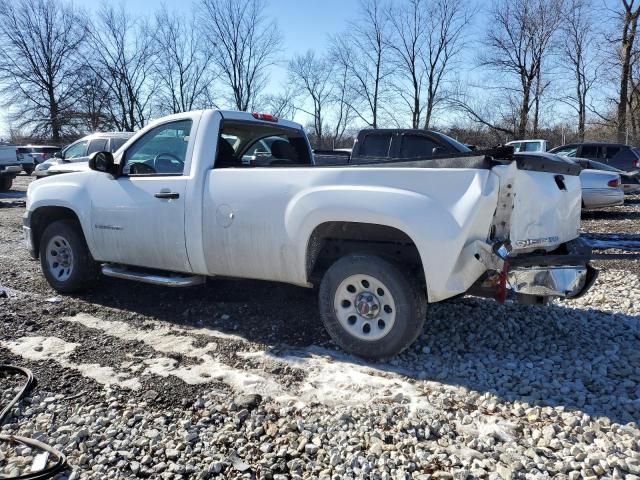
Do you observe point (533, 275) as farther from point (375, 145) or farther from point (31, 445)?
point (375, 145)

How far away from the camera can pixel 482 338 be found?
4.26 metres

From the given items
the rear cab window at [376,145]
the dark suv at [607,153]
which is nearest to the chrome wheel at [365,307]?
the rear cab window at [376,145]

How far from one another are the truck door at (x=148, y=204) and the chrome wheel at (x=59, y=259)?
25.2 inches

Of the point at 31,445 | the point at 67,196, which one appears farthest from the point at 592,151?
the point at 31,445

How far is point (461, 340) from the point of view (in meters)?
4.23

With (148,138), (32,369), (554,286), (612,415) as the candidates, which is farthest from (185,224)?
(612,415)

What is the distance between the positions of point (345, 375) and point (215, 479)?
51.7 inches

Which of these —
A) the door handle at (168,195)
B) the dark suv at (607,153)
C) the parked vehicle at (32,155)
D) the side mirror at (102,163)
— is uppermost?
the parked vehicle at (32,155)

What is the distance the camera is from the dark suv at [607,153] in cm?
1642

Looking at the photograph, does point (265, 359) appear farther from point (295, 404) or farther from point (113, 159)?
point (113, 159)

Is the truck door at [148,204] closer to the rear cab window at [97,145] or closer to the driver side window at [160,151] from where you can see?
the driver side window at [160,151]

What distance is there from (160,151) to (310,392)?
2.90 meters

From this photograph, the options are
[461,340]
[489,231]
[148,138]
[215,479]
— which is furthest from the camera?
[148,138]

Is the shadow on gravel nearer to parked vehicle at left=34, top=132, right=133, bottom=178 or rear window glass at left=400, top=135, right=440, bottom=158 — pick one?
rear window glass at left=400, top=135, right=440, bottom=158
